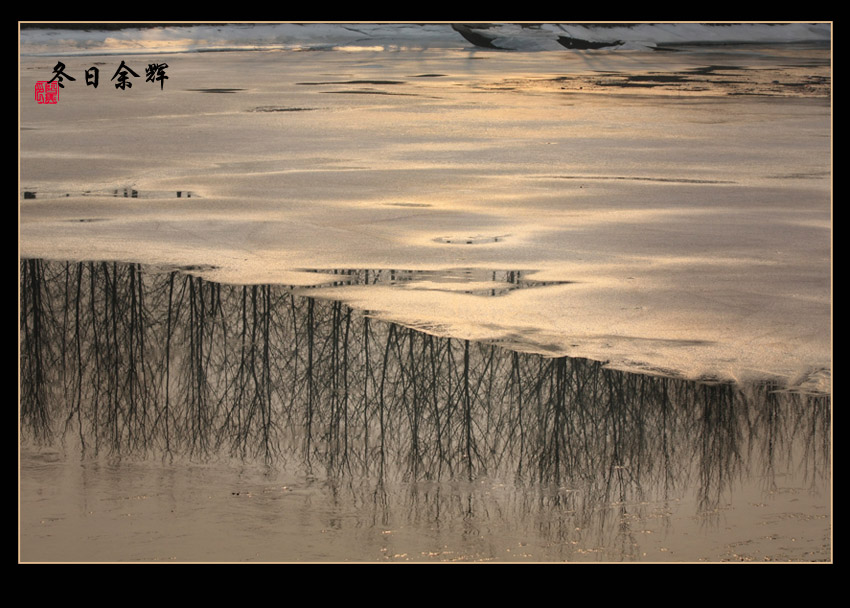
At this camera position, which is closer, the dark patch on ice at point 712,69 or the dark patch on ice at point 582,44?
the dark patch on ice at point 712,69

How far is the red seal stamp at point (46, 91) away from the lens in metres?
14.0

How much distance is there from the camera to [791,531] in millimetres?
5363

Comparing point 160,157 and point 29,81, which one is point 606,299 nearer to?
point 160,157

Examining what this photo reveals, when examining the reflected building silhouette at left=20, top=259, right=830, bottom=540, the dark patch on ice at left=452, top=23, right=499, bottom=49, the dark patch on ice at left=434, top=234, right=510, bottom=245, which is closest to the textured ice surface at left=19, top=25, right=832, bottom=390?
the dark patch on ice at left=434, top=234, right=510, bottom=245

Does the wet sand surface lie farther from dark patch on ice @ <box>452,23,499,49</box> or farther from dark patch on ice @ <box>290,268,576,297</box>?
dark patch on ice @ <box>452,23,499,49</box>

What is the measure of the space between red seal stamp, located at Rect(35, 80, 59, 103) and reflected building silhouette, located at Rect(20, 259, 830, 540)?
7.58 metres

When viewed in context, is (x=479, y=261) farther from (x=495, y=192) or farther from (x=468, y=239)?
(x=495, y=192)

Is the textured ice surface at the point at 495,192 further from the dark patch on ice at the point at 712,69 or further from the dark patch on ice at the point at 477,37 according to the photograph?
the dark patch on ice at the point at 477,37

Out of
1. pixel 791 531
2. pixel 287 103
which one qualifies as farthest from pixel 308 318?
pixel 287 103

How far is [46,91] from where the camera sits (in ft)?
46.8

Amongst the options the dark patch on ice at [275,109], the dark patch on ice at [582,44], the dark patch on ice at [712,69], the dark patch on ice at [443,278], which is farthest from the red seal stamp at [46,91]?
the dark patch on ice at [712,69]

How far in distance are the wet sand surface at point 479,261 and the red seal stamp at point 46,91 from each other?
0.68 feet

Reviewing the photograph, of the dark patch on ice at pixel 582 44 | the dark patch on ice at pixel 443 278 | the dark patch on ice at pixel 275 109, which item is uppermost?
the dark patch on ice at pixel 582 44

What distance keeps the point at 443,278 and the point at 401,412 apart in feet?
5.97
